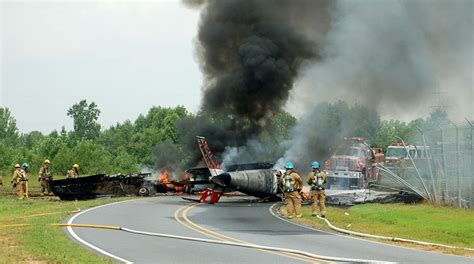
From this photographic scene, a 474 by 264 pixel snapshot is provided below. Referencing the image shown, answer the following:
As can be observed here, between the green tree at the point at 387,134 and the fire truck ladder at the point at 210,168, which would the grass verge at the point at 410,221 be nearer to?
the fire truck ladder at the point at 210,168

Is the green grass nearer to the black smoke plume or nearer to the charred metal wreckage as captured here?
the charred metal wreckage

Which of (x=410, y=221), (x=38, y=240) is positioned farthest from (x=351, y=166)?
(x=38, y=240)

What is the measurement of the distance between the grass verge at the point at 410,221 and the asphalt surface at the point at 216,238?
1276 mm

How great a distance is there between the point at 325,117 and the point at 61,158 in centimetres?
3737

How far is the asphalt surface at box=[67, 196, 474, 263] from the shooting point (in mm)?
12219

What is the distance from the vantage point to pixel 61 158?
65.2 metres

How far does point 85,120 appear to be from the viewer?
131000 millimetres

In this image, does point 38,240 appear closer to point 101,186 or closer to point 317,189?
point 317,189

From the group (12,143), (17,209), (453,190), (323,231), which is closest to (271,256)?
(323,231)

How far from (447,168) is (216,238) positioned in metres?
11.6

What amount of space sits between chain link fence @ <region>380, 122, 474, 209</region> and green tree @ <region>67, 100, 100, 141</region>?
110084 millimetres

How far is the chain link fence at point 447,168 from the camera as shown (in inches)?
881

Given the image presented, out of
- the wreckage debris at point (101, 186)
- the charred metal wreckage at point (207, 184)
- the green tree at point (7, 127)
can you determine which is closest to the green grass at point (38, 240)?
the wreckage debris at point (101, 186)

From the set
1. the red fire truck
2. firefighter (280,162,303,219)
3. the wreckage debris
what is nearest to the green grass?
the wreckage debris
